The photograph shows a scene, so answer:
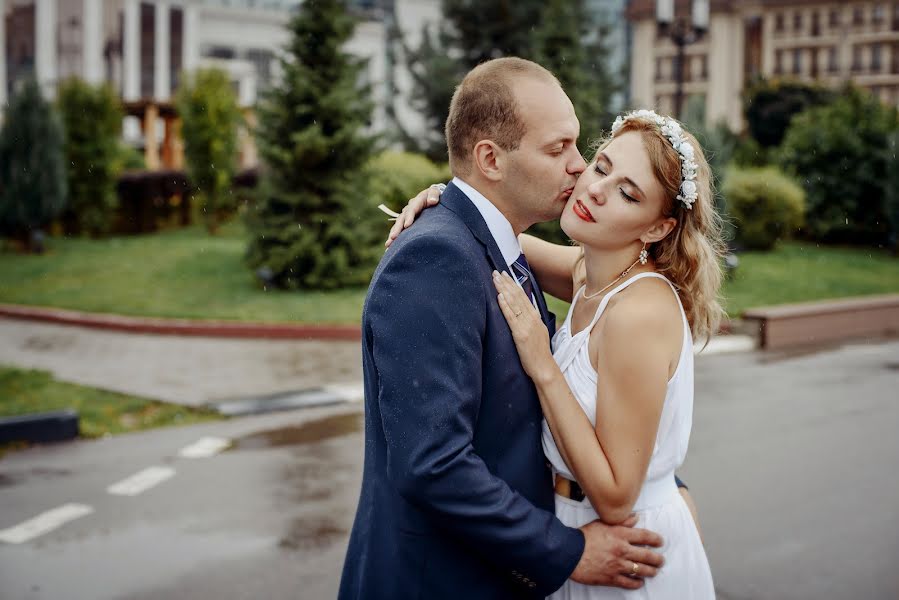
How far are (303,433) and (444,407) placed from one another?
624 centimetres

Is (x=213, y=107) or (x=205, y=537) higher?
(x=213, y=107)

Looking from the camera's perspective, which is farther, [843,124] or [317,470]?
[843,124]

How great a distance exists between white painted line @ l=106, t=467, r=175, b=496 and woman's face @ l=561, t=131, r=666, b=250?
194 inches

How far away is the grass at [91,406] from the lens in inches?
329

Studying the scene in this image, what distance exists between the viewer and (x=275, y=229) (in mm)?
16891

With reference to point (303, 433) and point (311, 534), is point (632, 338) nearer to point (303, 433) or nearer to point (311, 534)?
point (311, 534)

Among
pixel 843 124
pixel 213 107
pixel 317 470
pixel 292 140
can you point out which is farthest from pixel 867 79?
pixel 317 470

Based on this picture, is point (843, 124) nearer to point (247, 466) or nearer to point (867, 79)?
point (247, 466)

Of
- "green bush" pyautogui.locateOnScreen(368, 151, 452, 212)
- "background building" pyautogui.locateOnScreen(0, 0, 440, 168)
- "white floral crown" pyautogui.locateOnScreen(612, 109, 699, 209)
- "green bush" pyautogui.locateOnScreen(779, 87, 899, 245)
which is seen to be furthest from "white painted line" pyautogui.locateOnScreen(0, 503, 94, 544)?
"background building" pyautogui.locateOnScreen(0, 0, 440, 168)

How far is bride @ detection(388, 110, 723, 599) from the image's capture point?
2.31m

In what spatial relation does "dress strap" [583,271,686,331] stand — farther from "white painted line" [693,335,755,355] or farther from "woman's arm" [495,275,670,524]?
"white painted line" [693,335,755,355]

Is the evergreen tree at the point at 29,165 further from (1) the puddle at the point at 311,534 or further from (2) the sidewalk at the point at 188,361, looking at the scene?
(1) the puddle at the point at 311,534

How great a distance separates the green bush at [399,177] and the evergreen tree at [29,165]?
26.7 ft

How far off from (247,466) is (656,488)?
511cm
